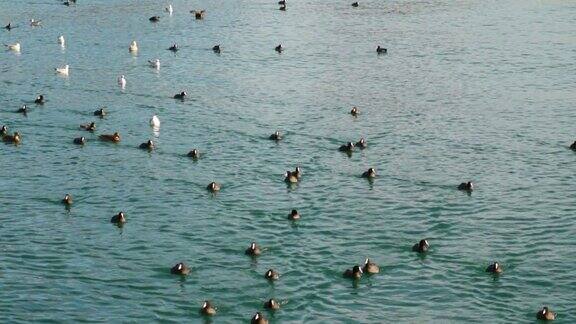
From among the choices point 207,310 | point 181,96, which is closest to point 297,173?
point 207,310

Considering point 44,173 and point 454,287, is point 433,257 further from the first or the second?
point 44,173

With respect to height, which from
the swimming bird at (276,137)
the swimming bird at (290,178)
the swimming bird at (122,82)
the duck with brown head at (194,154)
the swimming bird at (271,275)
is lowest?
the swimming bird at (271,275)

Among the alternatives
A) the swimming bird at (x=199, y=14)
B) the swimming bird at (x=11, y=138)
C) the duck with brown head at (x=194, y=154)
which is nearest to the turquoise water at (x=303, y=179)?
the duck with brown head at (x=194, y=154)

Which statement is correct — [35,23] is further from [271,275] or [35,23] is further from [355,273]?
[355,273]

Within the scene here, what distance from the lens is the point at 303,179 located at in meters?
51.6

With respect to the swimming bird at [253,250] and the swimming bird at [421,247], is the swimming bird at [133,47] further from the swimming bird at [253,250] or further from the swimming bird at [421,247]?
the swimming bird at [421,247]

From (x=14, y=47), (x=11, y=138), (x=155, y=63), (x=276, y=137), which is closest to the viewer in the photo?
(x=11, y=138)

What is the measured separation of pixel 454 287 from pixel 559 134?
22.6 metres

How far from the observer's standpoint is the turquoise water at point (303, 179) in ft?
127

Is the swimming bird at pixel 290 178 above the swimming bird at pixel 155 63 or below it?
below

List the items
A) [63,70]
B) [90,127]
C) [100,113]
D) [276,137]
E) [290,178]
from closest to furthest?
1. [290,178]
2. [276,137]
3. [90,127]
4. [100,113]
5. [63,70]

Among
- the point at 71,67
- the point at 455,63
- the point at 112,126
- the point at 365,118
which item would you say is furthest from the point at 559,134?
the point at 71,67

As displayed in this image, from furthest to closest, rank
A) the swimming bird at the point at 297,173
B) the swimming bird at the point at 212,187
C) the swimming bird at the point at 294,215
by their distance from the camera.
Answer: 1. the swimming bird at the point at 297,173
2. the swimming bird at the point at 212,187
3. the swimming bird at the point at 294,215

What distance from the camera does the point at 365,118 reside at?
62.8 metres
